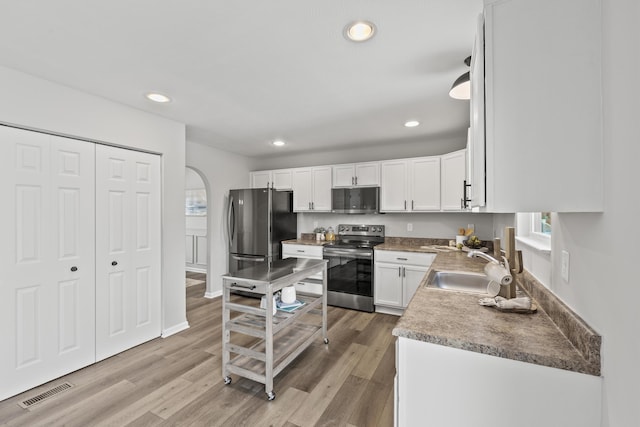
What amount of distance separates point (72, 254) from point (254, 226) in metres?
2.31

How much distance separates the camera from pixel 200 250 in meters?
6.19

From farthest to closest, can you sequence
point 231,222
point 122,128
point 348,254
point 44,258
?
point 231,222 → point 348,254 → point 122,128 → point 44,258

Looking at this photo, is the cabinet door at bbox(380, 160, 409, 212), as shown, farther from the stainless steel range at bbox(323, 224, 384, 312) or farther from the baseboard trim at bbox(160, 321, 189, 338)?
the baseboard trim at bbox(160, 321, 189, 338)

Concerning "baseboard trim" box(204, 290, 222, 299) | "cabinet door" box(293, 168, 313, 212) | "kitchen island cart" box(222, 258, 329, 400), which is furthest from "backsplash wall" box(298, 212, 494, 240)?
"baseboard trim" box(204, 290, 222, 299)

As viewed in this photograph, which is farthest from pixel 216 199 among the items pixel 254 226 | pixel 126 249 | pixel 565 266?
pixel 565 266

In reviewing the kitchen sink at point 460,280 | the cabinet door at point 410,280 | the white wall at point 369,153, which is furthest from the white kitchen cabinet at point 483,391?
the white wall at point 369,153

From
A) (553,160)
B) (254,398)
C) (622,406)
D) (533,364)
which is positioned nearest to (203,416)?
(254,398)

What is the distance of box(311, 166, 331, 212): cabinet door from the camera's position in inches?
177

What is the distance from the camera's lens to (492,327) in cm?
124

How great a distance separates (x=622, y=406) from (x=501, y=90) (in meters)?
1.02

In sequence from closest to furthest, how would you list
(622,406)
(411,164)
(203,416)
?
(622,406) < (203,416) < (411,164)

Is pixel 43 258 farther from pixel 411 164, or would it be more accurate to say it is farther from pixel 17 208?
pixel 411 164

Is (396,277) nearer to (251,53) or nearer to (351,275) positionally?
(351,275)

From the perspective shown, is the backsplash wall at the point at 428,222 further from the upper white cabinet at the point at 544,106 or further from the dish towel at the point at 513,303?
the upper white cabinet at the point at 544,106
